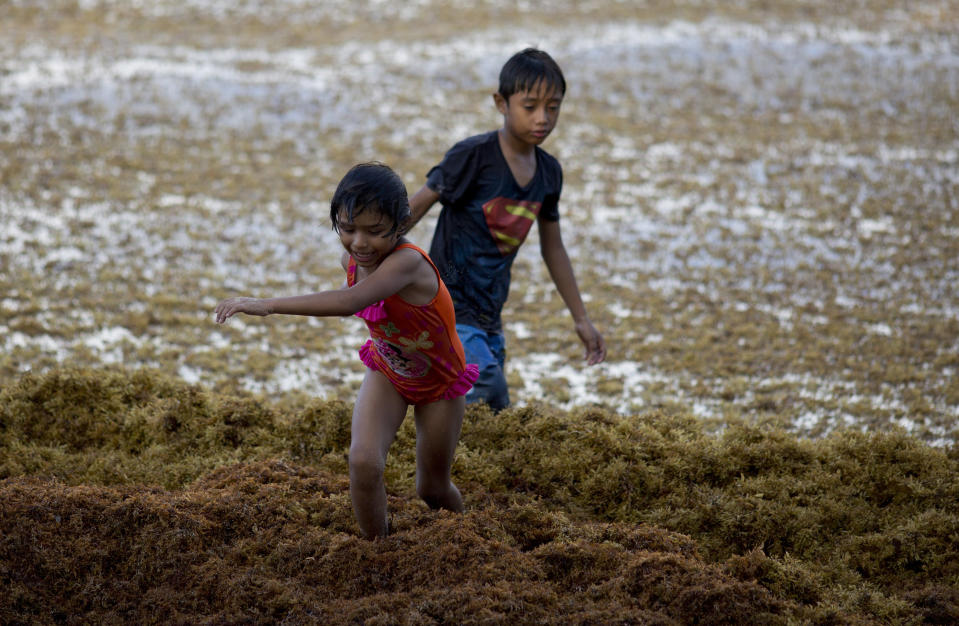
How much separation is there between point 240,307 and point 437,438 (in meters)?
0.85

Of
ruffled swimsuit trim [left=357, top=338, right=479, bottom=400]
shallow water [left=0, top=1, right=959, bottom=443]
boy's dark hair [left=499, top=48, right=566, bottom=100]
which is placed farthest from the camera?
shallow water [left=0, top=1, right=959, bottom=443]

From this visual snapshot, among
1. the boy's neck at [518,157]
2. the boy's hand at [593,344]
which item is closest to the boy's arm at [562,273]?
the boy's hand at [593,344]

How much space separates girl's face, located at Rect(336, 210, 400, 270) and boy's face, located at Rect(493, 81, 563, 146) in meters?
1.07

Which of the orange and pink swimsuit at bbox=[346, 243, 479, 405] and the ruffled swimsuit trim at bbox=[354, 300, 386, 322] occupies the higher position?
the ruffled swimsuit trim at bbox=[354, 300, 386, 322]

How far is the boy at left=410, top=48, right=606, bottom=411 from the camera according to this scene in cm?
382

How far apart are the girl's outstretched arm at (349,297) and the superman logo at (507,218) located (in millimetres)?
1100

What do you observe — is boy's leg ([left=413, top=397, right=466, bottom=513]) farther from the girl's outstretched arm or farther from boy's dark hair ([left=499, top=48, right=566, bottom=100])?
boy's dark hair ([left=499, top=48, right=566, bottom=100])

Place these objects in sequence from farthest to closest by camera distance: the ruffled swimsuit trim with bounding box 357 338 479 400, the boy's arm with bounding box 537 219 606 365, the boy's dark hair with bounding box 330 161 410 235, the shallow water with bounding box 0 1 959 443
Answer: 1. the shallow water with bounding box 0 1 959 443
2. the boy's arm with bounding box 537 219 606 365
3. the ruffled swimsuit trim with bounding box 357 338 479 400
4. the boy's dark hair with bounding box 330 161 410 235

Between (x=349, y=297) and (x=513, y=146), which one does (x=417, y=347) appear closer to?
(x=349, y=297)

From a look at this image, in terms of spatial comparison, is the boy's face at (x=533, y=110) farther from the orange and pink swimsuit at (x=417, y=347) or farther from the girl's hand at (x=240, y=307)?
the girl's hand at (x=240, y=307)

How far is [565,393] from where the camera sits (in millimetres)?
4977

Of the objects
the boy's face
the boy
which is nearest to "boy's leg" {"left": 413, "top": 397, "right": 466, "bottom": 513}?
the boy

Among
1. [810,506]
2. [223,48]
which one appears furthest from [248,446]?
[223,48]

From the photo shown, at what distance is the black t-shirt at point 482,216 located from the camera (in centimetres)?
383
